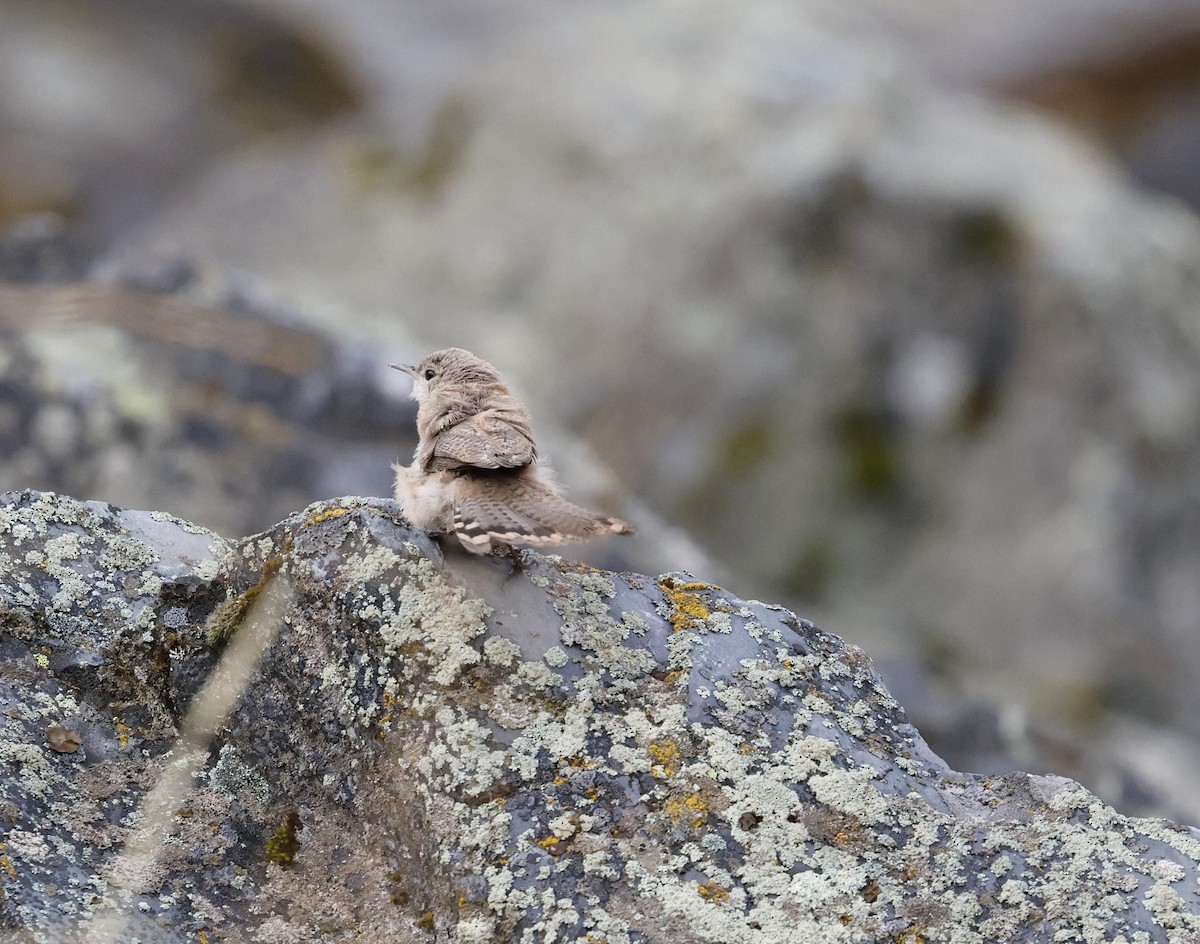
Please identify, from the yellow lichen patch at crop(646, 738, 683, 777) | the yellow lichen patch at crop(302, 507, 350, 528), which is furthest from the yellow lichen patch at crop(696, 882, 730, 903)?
the yellow lichen patch at crop(302, 507, 350, 528)

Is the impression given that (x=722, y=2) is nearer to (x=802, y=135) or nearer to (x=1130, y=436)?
(x=802, y=135)

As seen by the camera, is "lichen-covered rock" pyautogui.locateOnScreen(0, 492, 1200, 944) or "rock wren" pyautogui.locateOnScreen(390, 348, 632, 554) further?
"rock wren" pyautogui.locateOnScreen(390, 348, 632, 554)

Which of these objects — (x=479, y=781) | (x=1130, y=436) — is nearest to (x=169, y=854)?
(x=479, y=781)

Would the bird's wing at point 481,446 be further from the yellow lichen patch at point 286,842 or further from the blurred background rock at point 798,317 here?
the blurred background rock at point 798,317

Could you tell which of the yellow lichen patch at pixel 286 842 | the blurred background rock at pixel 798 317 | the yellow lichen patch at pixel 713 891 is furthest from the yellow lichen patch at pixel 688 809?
the blurred background rock at pixel 798 317

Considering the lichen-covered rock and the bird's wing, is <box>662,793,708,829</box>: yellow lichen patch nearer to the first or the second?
the lichen-covered rock
